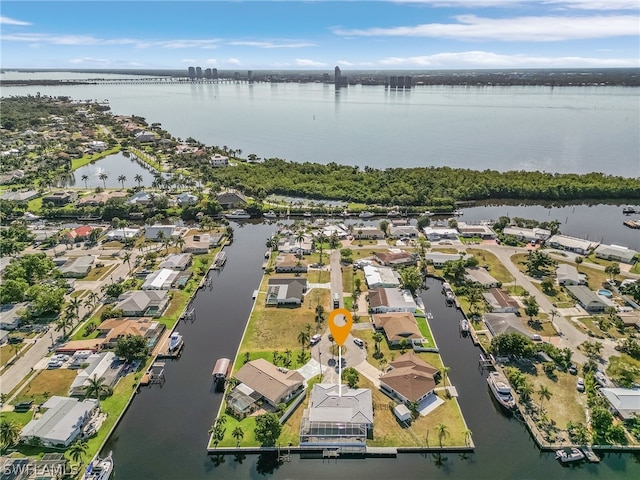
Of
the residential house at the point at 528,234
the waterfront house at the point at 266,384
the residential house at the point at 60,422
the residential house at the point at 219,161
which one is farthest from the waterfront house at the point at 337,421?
the residential house at the point at 219,161

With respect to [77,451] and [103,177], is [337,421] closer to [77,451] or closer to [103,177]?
[77,451]

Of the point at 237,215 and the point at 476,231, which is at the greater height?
the point at 476,231

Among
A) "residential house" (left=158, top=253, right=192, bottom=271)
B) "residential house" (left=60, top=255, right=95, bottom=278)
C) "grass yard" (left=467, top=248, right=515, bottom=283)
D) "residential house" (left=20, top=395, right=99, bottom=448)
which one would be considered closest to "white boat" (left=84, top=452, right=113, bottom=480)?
"residential house" (left=20, top=395, right=99, bottom=448)

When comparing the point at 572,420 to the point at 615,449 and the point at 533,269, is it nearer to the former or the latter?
the point at 615,449

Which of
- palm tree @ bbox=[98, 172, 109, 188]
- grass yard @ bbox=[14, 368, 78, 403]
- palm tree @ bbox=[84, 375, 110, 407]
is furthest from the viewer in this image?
palm tree @ bbox=[98, 172, 109, 188]

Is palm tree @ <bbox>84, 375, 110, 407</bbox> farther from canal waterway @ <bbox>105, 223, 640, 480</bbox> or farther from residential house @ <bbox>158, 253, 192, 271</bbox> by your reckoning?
residential house @ <bbox>158, 253, 192, 271</bbox>

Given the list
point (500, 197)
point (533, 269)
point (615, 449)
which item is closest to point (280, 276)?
A: point (533, 269)

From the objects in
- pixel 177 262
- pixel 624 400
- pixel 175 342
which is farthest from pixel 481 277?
pixel 177 262
